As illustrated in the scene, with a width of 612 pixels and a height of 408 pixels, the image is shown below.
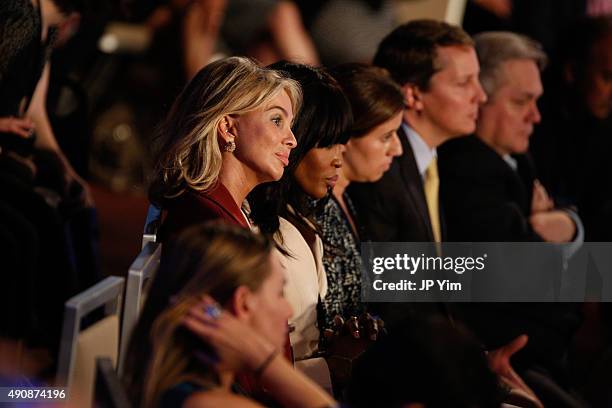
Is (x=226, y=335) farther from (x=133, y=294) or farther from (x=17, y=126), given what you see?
(x=17, y=126)

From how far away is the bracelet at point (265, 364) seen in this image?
6.29 feet

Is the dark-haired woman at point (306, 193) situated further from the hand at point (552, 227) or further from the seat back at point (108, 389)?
the hand at point (552, 227)

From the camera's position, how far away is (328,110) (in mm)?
2986

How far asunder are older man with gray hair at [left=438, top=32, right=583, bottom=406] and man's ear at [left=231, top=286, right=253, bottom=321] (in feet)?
5.66

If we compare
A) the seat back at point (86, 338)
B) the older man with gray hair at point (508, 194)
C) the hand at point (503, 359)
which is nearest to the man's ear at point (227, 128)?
the seat back at point (86, 338)

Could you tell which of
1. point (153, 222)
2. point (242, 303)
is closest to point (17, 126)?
point (153, 222)

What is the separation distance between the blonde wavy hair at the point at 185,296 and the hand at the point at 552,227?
2343mm

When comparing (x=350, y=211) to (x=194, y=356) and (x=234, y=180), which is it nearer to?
(x=234, y=180)

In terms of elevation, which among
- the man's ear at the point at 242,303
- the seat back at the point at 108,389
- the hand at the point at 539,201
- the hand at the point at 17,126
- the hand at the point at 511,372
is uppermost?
the man's ear at the point at 242,303

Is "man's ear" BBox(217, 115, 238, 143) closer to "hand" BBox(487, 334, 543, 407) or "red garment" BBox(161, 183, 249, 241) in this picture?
"red garment" BBox(161, 183, 249, 241)

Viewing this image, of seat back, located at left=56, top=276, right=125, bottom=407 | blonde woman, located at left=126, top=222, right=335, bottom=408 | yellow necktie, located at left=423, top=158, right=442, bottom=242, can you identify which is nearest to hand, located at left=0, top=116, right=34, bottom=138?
yellow necktie, located at left=423, top=158, right=442, bottom=242

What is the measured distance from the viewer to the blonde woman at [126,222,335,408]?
6.00 ft
